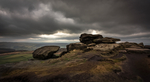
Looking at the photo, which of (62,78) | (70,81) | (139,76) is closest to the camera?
(70,81)

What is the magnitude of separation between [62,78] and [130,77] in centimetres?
615

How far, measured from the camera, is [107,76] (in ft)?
18.0

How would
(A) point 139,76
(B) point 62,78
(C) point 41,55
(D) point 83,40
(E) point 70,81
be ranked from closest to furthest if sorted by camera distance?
(E) point 70,81, (B) point 62,78, (A) point 139,76, (C) point 41,55, (D) point 83,40

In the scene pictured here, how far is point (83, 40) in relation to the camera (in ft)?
78.0

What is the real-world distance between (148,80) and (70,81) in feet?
22.2

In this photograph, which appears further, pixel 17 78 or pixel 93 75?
pixel 17 78

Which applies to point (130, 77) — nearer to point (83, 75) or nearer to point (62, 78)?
point (83, 75)

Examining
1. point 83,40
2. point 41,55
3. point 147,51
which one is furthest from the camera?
point 83,40

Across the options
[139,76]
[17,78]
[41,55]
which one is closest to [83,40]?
[41,55]

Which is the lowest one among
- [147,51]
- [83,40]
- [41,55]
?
[41,55]

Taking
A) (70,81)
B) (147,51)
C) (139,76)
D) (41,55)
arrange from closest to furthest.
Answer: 1. (70,81)
2. (139,76)
3. (147,51)
4. (41,55)

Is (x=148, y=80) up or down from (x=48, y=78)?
down

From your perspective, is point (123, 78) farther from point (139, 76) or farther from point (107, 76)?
point (139, 76)

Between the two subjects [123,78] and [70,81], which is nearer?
[70,81]
